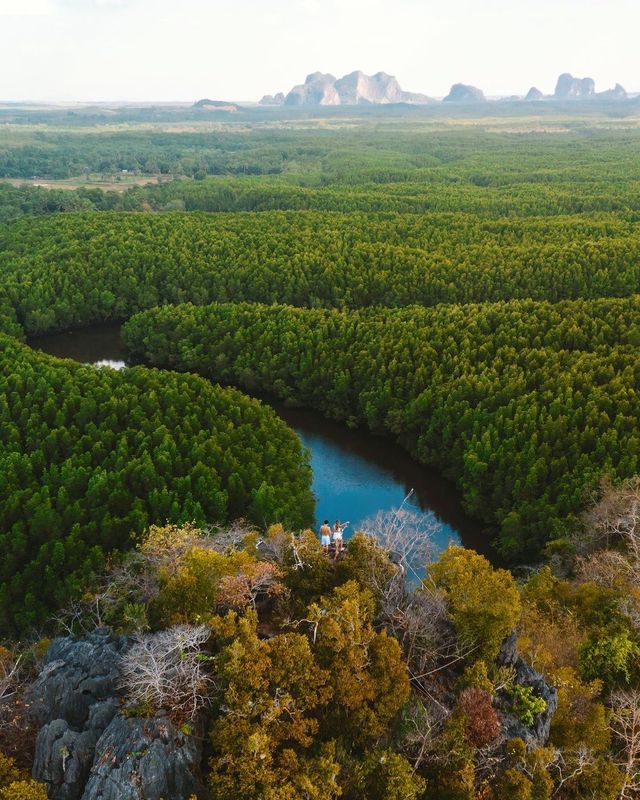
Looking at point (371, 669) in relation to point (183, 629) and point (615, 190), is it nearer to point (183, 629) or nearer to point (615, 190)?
point (183, 629)

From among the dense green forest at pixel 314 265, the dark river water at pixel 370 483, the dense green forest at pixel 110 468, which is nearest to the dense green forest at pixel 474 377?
the dark river water at pixel 370 483

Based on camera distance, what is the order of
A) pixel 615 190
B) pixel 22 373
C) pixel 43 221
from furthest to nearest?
pixel 615 190
pixel 43 221
pixel 22 373

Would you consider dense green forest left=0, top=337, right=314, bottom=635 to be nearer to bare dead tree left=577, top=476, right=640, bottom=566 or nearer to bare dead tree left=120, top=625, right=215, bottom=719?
bare dead tree left=120, top=625, right=215, bottom=719

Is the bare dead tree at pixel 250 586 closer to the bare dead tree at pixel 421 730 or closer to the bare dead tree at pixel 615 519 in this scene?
the bare dead tree at pixel 421 730

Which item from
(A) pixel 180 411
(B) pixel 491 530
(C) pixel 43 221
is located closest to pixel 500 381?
(B) pixel 491 530

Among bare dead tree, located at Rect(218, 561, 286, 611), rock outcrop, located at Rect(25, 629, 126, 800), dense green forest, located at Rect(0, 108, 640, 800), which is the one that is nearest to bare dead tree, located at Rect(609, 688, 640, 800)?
dense green forest, located at Rect(0, 108, 640, 800)

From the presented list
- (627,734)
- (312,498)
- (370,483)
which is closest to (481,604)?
(627,734)
